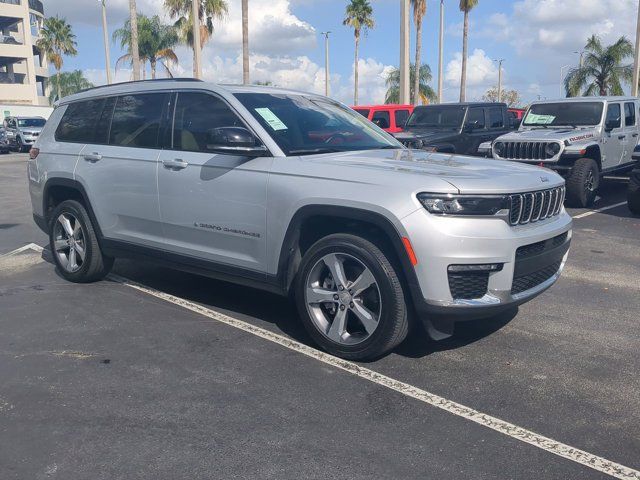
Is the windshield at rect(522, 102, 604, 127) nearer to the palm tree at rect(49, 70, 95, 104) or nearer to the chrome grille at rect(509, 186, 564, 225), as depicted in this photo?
the chrome grille at rect(509, 186, 564, 225)

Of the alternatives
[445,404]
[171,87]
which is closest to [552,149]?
[171,87]

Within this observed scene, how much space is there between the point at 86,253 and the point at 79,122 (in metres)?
1.27

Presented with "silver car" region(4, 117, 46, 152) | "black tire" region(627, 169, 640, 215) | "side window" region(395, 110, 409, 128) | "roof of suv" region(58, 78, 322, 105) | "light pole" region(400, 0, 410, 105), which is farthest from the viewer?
"silver car" region(4, 117, 46, 152)

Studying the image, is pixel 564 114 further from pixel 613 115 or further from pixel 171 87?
pixel 171 87

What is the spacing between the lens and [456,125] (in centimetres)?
1377

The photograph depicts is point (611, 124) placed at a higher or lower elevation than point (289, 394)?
higher

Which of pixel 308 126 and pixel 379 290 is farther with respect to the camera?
pixel 308 126

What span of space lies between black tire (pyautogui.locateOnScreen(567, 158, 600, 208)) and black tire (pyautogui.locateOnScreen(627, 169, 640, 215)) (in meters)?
0.97

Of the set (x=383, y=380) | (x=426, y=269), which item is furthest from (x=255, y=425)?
Result: (x=426, y=269)

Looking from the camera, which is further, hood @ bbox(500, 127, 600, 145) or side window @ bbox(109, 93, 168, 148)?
hood @ bbox(500, 127, 600, 145)

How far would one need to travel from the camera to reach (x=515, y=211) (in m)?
3.92

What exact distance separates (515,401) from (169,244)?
294 centimetres

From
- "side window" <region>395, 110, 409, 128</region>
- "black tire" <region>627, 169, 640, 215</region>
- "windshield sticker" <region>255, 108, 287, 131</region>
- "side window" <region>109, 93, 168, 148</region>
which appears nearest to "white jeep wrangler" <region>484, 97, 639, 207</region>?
"black tire" <region>627, 169, 640, 215</region>

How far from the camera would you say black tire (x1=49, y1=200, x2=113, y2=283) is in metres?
5.87
